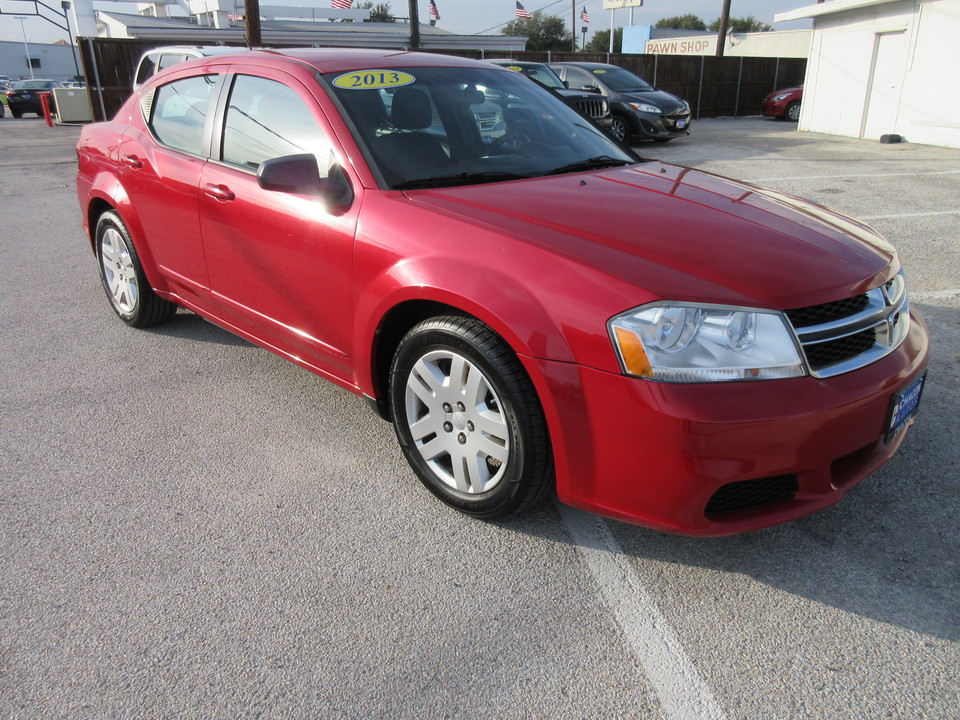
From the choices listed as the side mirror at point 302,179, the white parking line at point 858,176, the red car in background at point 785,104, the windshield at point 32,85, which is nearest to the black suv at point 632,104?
the white parking line at point 858,176

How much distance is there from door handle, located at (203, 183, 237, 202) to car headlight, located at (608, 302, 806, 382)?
Result: 2131 mm

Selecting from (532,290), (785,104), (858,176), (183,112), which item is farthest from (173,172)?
(785,104)

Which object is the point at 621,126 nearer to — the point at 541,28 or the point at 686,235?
the point at 686,235

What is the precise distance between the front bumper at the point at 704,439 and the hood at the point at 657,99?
1352 centimetres

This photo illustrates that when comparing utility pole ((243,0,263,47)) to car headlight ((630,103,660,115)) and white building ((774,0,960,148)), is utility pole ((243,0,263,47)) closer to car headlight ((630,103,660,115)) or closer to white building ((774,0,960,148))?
car headlight ((630,103,660,115))

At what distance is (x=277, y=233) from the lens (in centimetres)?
325

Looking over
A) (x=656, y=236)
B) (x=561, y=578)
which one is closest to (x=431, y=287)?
(x=656, y=236)

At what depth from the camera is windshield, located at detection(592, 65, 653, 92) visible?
15680mm

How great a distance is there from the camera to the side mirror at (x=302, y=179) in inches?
114

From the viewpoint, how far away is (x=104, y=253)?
4.88 m

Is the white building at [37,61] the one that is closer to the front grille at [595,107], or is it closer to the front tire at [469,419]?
the front grille at [595,107]

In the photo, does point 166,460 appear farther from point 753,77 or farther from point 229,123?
point 753,77

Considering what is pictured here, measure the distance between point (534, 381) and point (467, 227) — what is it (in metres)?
0.62

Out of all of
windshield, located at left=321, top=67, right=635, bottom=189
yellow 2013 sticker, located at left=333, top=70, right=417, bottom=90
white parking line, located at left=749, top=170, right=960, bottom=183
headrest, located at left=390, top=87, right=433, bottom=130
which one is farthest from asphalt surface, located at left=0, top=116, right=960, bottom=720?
white parking line, located at left=749, top=170, right=960, bottom=183
